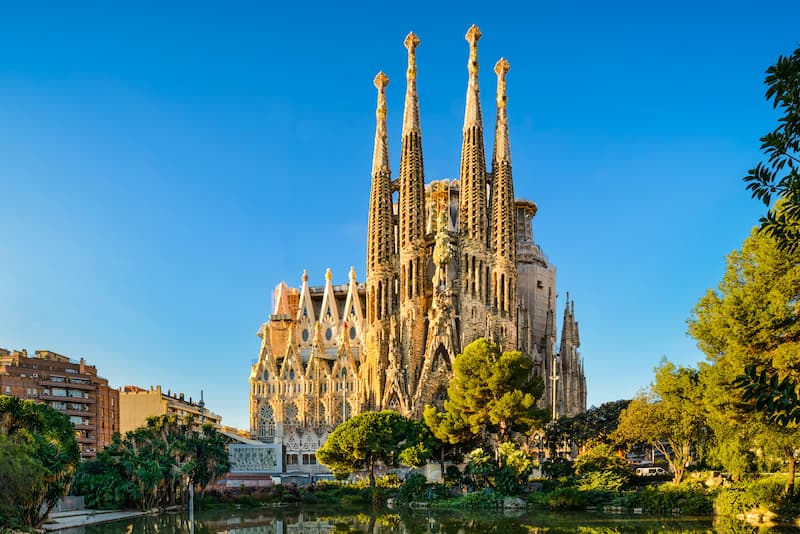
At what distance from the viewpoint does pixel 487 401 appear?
4838 cm

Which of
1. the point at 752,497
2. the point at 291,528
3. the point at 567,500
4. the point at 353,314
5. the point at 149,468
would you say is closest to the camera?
the point at 752,497

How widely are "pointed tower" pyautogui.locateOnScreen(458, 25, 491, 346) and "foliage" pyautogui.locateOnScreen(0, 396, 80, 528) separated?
3728 cm

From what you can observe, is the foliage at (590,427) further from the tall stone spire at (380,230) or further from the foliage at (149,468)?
the foliage at (149,468)

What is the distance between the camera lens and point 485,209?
67438 millimetres

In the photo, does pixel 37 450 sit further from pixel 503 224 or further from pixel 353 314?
pixel 353 314

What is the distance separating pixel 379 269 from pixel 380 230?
11.2 ft

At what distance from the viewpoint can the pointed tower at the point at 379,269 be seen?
66062 millimetres

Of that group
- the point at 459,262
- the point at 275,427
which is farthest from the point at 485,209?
the point at 275,427

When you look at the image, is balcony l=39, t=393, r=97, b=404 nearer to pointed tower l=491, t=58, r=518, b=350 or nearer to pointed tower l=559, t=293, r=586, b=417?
pointed tower l=491, t=58, r=518, b=350

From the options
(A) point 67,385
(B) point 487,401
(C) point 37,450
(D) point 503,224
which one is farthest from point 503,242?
(C) point 37,450

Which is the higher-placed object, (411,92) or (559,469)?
(411,92)

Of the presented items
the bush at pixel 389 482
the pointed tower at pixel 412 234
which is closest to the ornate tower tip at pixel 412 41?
the pointed tower at pixel 412 234

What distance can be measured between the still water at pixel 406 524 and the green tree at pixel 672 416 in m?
5.27

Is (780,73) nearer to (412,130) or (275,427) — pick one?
(412,130)
